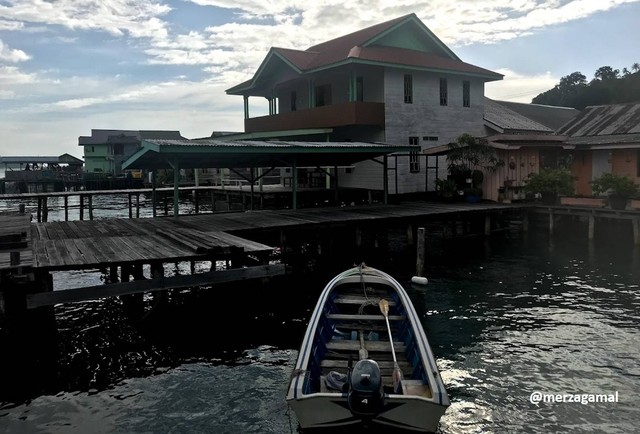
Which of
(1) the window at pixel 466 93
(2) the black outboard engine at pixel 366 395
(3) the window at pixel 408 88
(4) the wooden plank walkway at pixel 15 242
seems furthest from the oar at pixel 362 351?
(1) the window at pixel 466 93

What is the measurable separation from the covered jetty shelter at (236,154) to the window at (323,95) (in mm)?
9151

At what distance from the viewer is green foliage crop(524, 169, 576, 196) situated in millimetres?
26234

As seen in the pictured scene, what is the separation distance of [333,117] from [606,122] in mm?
15921

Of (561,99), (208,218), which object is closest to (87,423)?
(208,218)

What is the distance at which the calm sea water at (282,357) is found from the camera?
29.0ft

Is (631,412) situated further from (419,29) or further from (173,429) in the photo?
(419,29)

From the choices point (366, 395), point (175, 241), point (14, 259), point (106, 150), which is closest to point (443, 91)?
point (175, 241)

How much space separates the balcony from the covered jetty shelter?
3.42 m

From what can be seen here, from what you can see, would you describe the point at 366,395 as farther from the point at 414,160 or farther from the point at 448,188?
the point at 414,160

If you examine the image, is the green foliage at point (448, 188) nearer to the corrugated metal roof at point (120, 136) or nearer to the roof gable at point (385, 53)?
the roof gable at point (385, 53)

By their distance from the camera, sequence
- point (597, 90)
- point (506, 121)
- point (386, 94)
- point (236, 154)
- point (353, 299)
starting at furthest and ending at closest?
point (597, 90) < point (506, 121) < point (386, 94) < point (236, 154) < point (353, 299)

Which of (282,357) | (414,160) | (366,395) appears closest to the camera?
(366,395)

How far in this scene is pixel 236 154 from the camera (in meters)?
20.3

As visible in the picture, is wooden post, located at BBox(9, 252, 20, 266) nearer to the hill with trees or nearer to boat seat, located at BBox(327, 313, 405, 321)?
boat seat, located at BBox(327, 313, 405, 321)
